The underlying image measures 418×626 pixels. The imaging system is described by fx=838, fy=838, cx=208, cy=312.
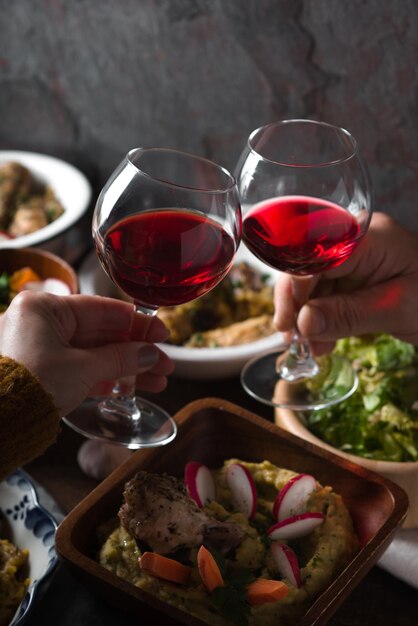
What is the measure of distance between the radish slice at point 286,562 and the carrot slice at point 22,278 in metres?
1.01

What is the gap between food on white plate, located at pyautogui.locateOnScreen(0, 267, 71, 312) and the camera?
1.95m

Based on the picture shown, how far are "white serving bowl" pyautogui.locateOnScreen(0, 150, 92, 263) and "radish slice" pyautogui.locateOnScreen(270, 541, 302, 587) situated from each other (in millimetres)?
1168

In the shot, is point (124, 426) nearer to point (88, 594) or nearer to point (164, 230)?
point (88, 594)

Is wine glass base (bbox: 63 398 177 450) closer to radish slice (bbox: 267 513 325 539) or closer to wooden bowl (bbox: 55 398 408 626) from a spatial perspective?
wooden bowl (bbox: 55 398 408 626)

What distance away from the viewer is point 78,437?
1.71 metres

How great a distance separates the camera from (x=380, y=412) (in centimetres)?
161

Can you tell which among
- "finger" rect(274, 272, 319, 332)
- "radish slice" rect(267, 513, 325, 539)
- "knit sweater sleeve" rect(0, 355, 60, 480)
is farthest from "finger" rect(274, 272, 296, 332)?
"knit sweater sleeve" rect(0, 355, 60, 480)

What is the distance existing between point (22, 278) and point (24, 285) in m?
0.03

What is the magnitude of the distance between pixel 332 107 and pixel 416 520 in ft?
3.75

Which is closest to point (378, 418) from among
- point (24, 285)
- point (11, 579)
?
point (11, 579)

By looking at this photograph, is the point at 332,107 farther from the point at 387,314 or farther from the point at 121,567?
the point at 121,567

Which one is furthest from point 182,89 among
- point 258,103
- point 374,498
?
point 374,498

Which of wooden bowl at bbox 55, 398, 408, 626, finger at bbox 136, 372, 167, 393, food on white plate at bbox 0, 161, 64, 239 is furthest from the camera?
food on white plate at bbox 0, 161, 64, 239

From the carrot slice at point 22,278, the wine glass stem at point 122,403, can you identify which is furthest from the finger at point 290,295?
the carrot slice at point 22,278
